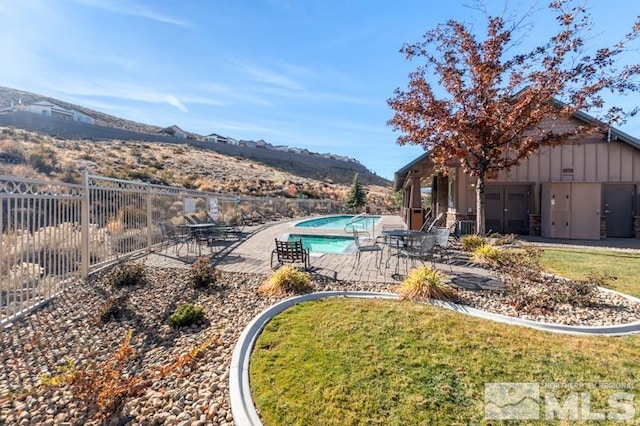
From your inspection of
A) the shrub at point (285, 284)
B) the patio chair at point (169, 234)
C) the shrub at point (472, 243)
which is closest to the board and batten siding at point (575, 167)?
the shrub at point (472, 243)

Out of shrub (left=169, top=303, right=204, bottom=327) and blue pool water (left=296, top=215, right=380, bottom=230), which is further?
blue pool water (left=296, top=215, right=380, bottom=230)

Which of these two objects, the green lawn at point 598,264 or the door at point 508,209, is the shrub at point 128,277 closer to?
the green lawn at point 598,264

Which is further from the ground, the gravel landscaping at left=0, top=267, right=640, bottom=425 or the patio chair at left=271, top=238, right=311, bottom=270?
the patio chair at left=271, top=238, right=311, bottom=270

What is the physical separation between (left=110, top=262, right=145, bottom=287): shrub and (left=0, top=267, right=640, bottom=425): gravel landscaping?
170mm

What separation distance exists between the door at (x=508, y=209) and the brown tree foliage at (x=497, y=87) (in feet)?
14.1

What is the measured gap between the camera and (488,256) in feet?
25.5

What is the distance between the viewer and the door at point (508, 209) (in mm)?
13812

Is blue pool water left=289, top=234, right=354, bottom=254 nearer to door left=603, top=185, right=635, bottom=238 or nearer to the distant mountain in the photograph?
door left=603, top=185, right=635, bottom=238

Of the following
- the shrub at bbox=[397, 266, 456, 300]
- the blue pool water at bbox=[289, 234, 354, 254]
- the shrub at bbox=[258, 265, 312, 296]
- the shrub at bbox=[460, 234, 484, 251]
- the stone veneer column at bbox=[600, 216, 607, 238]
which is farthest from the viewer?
the stone veneer column at bbox=[600, 216, 607, 238]

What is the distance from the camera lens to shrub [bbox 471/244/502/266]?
24.7 ft

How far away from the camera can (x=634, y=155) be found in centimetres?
1267

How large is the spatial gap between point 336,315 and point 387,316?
728 mm

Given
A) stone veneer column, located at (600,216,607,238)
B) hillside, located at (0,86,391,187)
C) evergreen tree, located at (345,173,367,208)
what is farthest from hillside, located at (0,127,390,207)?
stone veneer column, located at (600,216,607,238)

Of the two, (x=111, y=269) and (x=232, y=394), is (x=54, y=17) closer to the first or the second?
(x=111, y=269)
